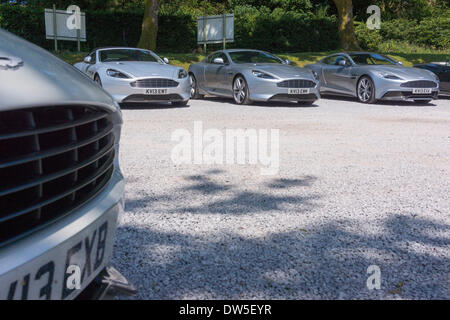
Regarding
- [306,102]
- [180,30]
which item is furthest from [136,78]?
[180,30]

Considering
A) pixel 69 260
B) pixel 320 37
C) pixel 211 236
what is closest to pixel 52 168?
pixel 69 260

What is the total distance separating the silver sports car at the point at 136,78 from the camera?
10516mm

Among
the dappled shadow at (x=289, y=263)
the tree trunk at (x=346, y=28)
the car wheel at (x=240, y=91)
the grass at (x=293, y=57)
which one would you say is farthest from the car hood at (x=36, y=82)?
the tree trunk at (x=346, y=28)

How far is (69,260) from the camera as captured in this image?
1609mm

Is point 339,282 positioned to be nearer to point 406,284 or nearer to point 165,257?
point 406,284

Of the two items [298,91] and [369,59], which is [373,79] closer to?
[369,59]

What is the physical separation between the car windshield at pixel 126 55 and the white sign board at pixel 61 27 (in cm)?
1071

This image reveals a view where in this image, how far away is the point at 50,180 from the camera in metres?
1.60

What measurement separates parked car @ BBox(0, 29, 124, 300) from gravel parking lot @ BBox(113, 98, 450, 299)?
87 cm

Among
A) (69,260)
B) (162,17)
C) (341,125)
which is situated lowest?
(341,125)

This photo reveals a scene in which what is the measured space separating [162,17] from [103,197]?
25.8 m

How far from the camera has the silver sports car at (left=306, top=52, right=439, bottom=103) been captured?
12.2 m

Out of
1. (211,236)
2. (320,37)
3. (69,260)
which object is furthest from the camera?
(320,37)

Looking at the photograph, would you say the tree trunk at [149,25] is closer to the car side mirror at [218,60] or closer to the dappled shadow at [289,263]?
the car side mirror at [218,60]
